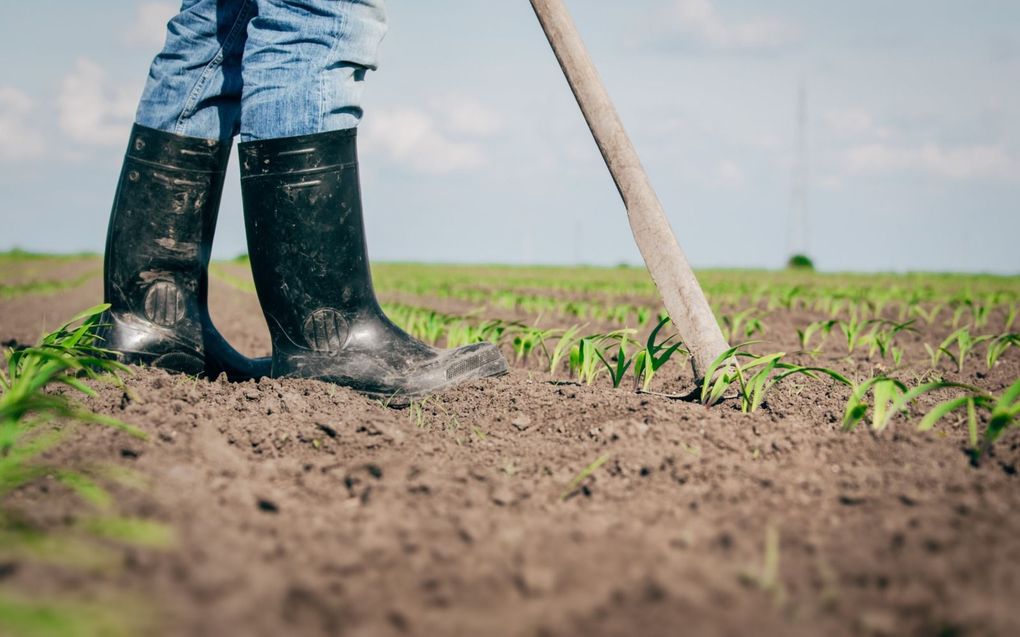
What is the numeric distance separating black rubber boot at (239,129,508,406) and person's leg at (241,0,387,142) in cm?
6

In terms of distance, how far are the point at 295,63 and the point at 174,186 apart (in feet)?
2.25

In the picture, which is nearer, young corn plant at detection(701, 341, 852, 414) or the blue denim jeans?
young corn plant at detection(701, 341, 852, 414)

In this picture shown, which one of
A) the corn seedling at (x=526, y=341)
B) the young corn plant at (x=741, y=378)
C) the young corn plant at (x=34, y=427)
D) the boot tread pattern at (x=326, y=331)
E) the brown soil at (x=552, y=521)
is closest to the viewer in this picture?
the brown soil at (x=552, y=521)

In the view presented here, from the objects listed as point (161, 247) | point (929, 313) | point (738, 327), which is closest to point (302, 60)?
point (161, 247)

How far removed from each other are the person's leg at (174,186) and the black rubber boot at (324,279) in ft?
1.49

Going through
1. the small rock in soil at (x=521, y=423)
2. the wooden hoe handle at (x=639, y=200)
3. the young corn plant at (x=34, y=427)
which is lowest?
the small rock in soil at (x=521, y=423)

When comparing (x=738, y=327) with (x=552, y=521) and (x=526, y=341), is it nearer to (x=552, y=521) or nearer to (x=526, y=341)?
(x=526, y=341)

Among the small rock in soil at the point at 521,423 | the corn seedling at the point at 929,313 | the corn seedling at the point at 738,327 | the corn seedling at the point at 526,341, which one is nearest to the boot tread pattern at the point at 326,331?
the small rock in soil at the point at 521,423

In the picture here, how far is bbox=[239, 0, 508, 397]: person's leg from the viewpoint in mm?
2170

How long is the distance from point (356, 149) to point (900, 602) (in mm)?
1889

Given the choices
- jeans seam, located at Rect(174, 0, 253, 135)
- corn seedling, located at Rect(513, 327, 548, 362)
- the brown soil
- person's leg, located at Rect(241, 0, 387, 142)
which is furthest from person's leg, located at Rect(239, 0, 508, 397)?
corn seedling, located at Rect(513, 327, 548, 362)

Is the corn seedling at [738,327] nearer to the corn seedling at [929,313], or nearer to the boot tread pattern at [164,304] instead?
the corn seedling at [929,313]

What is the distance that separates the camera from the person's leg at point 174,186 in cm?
250

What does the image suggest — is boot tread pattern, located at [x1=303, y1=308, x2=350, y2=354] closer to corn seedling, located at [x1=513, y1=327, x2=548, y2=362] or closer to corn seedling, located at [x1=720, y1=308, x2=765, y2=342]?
corn seedling, located at [x1=513, y1=327, x2=548, y2=362]
